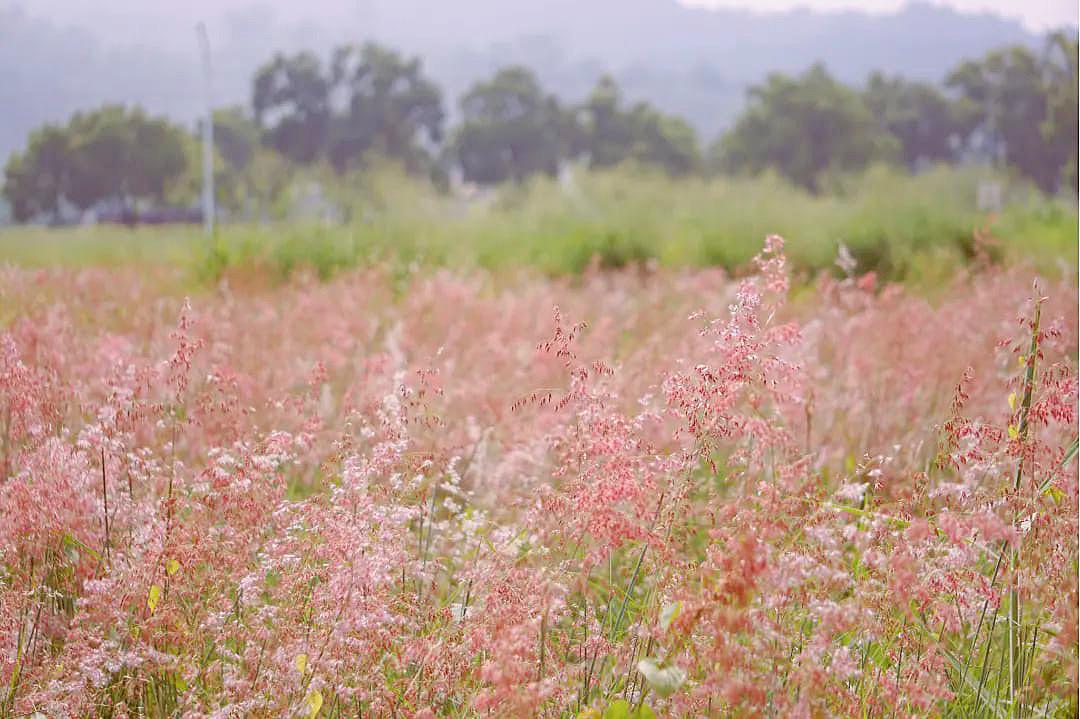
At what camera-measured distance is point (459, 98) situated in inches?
1268

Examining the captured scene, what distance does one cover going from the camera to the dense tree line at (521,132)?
943 cm

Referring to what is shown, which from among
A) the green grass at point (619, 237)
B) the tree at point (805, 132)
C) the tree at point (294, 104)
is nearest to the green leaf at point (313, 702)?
the green grass at point (619, 237)

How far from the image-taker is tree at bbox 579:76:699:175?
33906 mm

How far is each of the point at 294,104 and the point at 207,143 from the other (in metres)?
7.19

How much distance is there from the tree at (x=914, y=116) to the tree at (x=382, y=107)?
13.5 meters

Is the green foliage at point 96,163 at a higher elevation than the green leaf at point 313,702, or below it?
higher

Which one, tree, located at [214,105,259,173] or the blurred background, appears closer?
the blurred background

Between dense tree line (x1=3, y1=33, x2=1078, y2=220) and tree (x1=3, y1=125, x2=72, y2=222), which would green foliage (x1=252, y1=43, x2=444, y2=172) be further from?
tree (x1=3, y1=125, x2=72, y2=222)

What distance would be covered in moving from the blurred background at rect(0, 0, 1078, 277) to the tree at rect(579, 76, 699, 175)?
0.40 ft

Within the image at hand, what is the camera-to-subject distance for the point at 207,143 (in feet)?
53.7

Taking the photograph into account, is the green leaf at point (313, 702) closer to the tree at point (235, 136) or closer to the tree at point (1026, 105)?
the tree at point (1026, 105)

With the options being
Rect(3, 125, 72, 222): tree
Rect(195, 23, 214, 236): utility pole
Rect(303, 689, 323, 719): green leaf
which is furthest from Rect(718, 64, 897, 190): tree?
Rect(303, 689, 323, 719): green leaf

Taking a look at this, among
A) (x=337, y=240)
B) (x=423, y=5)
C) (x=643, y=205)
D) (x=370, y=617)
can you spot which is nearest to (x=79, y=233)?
(x=337, y=240)

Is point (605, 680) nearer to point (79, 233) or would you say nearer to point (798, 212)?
point (79, 233)
